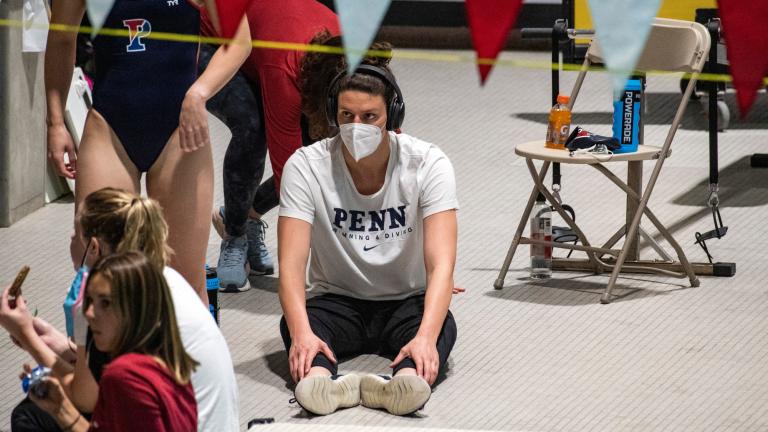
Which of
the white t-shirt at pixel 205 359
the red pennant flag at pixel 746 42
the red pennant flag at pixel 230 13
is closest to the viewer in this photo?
the red pennant flag at pixel 746 42

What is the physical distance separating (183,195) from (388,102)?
0.70 meters

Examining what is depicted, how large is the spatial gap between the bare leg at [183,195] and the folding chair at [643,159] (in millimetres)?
1412

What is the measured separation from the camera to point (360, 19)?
196cm

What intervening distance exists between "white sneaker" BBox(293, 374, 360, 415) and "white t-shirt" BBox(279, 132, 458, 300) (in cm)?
41

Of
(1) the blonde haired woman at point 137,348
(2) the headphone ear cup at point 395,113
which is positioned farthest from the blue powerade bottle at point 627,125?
(1) the blonde haired woman at point 137,348

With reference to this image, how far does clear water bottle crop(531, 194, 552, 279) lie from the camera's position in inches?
182

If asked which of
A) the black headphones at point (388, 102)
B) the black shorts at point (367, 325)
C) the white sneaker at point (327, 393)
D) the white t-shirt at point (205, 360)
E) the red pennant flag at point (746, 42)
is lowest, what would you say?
the white sneaker at point (327, 393)

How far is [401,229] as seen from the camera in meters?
3.70

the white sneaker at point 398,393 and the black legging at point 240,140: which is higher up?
the black legging at point 240,140

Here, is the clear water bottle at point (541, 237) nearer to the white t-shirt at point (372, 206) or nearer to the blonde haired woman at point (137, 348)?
the white t-shirt at point (372, 206)

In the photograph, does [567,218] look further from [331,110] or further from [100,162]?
[100,162]

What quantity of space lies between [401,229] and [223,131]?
3.34 metres

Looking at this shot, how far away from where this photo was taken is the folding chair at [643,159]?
14.2 feet

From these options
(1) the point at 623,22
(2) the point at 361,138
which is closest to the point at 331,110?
(2) the point at 361,138
